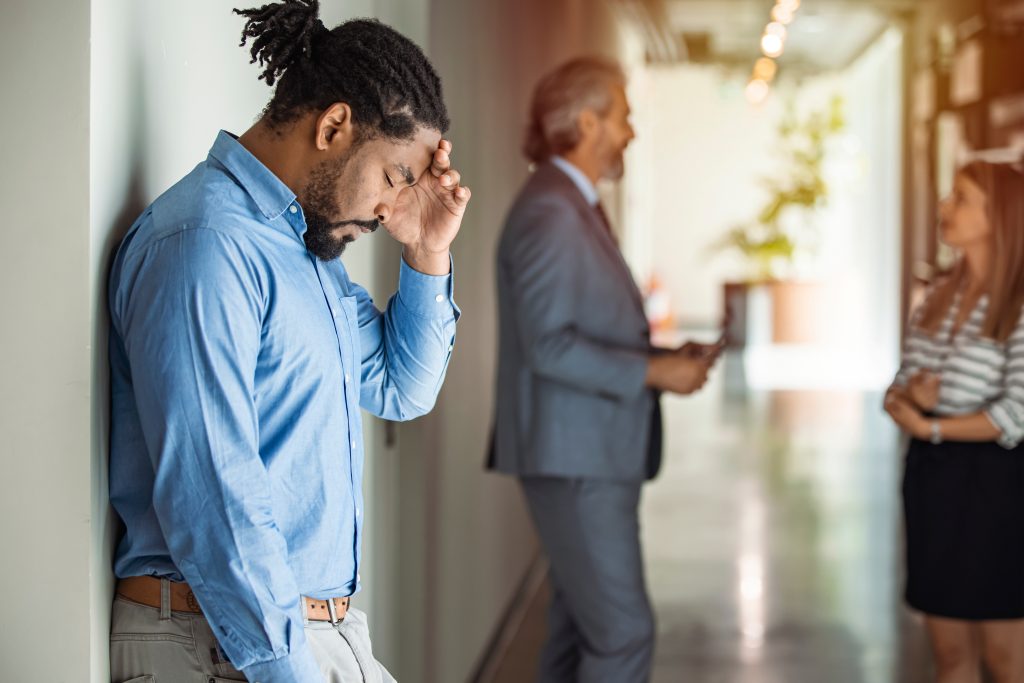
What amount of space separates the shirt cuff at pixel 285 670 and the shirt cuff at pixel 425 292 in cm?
59

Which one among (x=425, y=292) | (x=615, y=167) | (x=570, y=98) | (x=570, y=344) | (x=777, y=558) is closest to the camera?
(x=425, y=292)

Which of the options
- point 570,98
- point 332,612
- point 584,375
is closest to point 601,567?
point 584,375

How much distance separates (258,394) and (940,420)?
2297mm

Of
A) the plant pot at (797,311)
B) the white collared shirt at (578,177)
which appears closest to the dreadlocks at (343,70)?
the white collared shirt at (578,177)

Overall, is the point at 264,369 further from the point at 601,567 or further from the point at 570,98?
the point at 570,98

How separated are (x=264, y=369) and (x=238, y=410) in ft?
0.37

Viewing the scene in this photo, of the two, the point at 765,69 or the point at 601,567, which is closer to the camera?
the point at 601,567

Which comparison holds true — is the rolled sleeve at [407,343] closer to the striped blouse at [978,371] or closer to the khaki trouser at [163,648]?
the khaki trouser at [163,648]

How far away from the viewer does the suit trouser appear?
314cm

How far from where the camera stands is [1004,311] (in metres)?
3.14

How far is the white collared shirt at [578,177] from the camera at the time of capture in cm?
327

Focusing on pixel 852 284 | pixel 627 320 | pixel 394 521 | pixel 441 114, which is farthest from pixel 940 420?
pixel 852 284

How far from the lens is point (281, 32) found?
142 centimetres

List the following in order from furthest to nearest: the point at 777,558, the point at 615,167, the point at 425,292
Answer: the point at 777,558 < the point at 615,167 < the point at 425,292
